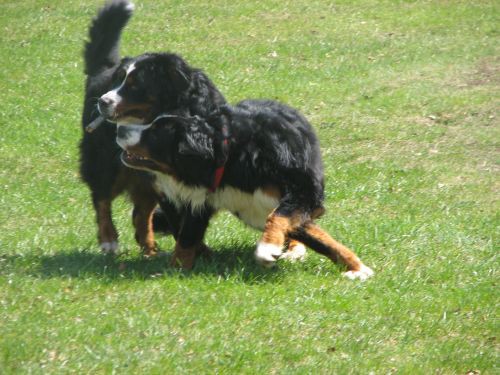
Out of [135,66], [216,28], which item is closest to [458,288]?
[135,66]

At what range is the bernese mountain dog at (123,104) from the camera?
23.0 feet

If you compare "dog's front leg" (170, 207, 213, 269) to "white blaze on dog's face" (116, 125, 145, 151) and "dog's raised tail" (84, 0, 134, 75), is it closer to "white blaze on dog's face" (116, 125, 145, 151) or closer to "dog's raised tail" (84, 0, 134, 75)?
"white blaze on dog's face" (116, 125, 145, 151)

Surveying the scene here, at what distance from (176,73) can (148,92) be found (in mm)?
260

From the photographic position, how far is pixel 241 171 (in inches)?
275

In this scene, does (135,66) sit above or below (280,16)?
above

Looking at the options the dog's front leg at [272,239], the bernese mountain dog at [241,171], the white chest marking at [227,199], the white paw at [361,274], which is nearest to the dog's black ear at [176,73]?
the bernese mountain dog at [241,171]

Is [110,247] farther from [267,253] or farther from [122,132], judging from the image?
[267,253]

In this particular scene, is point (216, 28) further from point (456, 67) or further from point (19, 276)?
point (19, 276)

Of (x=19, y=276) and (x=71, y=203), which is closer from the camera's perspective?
(x=19, y=276)

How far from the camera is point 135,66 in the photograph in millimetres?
7105

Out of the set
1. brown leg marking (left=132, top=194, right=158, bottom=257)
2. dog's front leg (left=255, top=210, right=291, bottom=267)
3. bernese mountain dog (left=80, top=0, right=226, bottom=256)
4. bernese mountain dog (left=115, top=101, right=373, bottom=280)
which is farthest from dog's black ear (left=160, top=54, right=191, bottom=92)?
brown leg marking (left=132, top=194, right=158, bottom=257)

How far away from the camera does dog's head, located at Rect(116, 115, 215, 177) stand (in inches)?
269

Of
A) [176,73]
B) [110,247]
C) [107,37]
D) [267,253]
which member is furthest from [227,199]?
[107,37]

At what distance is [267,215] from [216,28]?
11.9 meters
